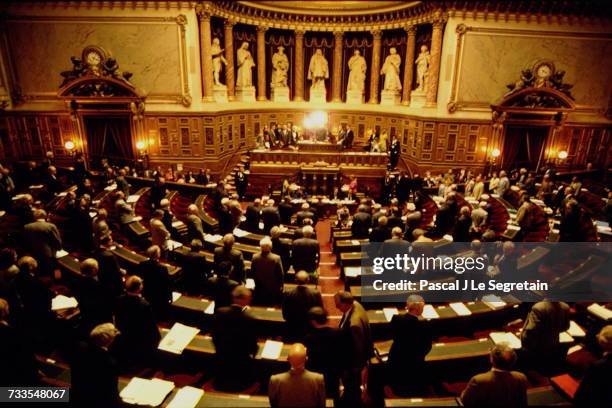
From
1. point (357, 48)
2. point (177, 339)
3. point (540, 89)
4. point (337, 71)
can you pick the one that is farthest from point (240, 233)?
point (357, 48)

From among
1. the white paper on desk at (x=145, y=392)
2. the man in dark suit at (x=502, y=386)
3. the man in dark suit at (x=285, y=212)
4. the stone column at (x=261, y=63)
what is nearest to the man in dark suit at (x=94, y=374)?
the white paper on desk at (x=145, y=392)

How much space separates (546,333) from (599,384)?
986 mm

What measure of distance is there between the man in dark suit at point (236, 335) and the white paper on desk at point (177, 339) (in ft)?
1.52

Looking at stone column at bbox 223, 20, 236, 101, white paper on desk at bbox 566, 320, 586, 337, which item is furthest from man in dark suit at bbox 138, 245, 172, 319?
stone column at bbox 223, 20, 236, 101

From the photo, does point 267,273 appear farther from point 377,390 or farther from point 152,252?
point 377,390

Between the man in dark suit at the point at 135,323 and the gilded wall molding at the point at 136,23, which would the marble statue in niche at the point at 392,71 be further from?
the man in dark suit at the point at 135,323

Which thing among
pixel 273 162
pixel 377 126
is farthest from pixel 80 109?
pixel 377 126

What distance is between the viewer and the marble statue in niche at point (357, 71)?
20.5 metres

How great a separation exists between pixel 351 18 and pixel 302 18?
255 centimetres

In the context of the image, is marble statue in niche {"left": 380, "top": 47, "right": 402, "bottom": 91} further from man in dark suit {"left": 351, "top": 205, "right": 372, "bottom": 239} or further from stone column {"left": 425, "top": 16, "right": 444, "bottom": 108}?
man in dark suit {"left": 351, "top": 205, "right": 372, "bottom": 239}

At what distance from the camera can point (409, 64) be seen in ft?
60.9

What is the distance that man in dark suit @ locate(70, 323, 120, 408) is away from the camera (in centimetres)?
332

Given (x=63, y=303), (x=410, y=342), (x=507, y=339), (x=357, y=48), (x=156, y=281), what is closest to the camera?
(x=410, y=342)

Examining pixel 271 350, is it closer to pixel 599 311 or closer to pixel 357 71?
pixel 599 311
